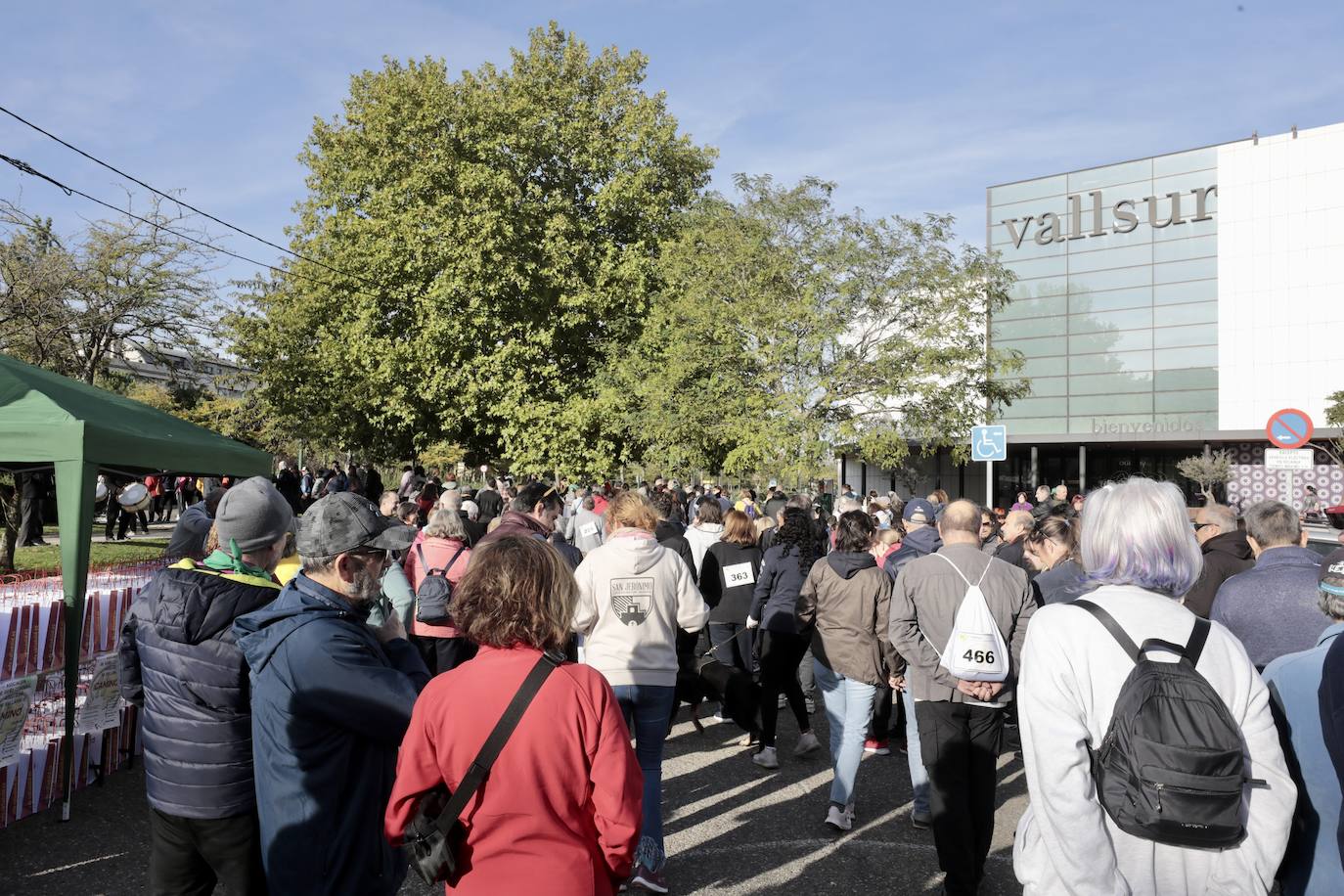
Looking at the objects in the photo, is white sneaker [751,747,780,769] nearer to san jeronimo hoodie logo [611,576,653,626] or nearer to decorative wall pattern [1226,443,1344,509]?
san jeronimo hoodie logo [611,576,653,626]

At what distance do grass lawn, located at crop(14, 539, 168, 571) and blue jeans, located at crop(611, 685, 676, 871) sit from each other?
891 centimetres

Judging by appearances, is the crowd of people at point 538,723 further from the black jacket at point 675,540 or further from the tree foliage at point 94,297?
the tree foliage at point 94,297

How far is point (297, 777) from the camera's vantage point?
261cm

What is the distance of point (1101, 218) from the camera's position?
4312 centimetres

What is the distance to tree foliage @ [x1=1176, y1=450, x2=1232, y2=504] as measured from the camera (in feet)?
130

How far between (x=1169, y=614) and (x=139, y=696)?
344 cm

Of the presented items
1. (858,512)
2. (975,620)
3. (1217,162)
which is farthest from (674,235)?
(1217,162)

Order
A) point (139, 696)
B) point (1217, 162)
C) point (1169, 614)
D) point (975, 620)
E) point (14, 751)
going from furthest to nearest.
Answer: point (1217, 162) < point (14, 751) < point (975, 620) < point (139, 696) < point (1169, 614)

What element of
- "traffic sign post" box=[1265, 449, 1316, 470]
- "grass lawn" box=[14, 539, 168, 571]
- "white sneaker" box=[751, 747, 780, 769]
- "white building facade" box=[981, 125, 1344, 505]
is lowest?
"white sneaker" box=[751, 747, 780, 769]

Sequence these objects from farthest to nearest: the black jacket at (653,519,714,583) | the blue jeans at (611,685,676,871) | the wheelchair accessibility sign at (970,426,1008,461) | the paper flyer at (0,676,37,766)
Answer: the wheelchair accessibility sign at (970,426,1008,461) → the black jacket at (653,519,714,583) → the paper flyer at (0,676,37,766) → the blue jeans at (611,685,676,871)

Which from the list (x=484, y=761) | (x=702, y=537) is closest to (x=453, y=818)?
(x=484, y=761)

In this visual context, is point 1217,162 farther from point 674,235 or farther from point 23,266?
point 23,266

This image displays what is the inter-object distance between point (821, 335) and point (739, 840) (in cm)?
1380

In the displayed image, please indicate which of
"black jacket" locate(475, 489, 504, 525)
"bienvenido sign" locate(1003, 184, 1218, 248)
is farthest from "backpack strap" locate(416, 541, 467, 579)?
"bienvenido sign" locate(1003, 184, 1218, 248)
